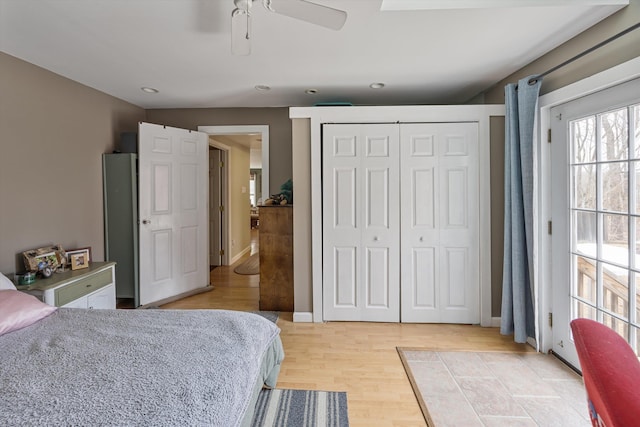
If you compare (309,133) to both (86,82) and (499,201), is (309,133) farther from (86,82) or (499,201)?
(86,82)

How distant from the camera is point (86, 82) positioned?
2920 mm

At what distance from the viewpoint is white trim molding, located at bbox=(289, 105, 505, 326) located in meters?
2.83

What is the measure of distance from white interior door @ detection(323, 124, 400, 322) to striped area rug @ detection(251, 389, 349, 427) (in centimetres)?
113

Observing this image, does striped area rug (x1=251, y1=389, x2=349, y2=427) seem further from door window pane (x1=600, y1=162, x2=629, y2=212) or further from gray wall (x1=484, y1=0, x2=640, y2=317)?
door window pane (x1=600, y1=162, x2=629, y2=212)

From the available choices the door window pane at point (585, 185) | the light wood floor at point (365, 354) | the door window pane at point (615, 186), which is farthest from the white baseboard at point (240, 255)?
the door window pane at point (615, 186)

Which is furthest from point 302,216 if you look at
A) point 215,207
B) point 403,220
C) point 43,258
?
point 215,207

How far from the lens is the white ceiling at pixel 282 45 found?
1.77 metres

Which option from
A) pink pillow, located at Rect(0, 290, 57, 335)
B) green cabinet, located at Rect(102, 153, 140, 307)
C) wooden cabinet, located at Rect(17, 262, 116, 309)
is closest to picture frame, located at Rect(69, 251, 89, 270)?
wooden cabinet, located at Rect(17, 262, 116, 309)

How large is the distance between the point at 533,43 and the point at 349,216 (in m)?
1.97

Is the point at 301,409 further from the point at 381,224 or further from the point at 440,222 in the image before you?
the point at 440,222

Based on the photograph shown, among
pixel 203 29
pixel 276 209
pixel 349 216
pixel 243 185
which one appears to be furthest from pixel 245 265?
pixel 203 29

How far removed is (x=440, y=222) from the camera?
290 cm

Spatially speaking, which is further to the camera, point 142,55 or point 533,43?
point 142,55

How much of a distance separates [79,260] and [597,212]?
4.08m
